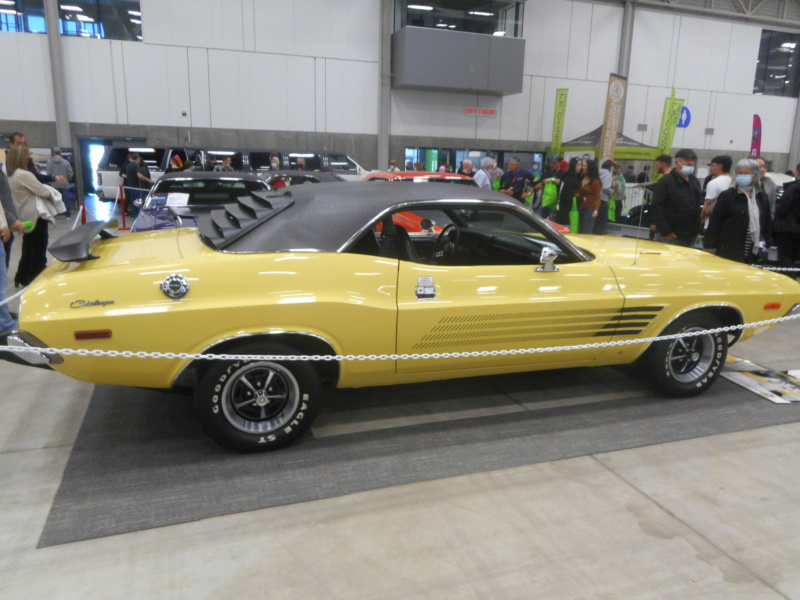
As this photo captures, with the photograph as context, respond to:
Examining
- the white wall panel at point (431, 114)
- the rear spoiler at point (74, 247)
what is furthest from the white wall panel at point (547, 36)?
the rear spoiler at point (74, 247)

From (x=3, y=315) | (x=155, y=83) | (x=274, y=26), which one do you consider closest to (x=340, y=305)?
(x=3, y=315)

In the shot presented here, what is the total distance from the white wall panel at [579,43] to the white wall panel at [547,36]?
11 cm

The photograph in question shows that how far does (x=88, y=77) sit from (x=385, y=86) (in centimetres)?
879

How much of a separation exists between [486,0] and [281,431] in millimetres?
19056

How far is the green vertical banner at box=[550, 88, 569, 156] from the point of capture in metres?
20.4

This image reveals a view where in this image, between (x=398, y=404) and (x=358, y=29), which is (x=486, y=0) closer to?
(x=358, y=29)

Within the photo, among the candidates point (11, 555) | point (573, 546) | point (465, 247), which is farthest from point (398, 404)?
point (11, 555)

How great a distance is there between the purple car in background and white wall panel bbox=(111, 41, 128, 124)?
11.7m

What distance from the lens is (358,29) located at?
731 inches

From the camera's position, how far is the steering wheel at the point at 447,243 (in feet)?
14.1

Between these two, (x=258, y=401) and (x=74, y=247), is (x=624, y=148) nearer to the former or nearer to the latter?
(x=258, y=401)

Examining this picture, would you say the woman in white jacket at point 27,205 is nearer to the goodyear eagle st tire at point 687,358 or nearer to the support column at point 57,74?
the goodyear eagle st tire at point 687,358

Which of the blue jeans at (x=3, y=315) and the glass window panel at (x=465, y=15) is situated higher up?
the glass window panel at (x=465, y=15)

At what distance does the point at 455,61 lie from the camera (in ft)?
61.3
